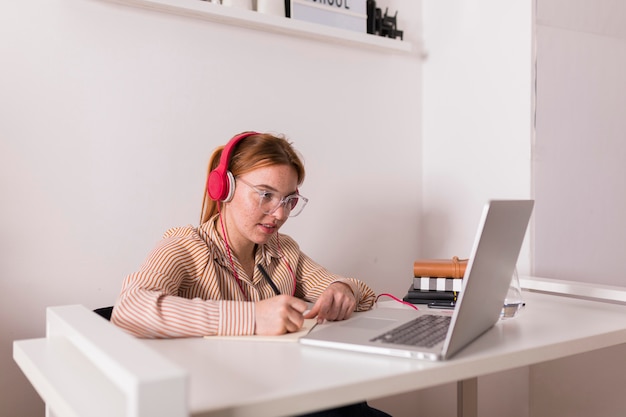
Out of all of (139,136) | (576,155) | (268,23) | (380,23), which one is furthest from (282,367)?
(380,23)

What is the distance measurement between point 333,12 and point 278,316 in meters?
1.42

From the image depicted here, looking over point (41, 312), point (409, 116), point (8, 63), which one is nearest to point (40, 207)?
point (41, 312)

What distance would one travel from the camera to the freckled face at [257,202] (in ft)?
4.66

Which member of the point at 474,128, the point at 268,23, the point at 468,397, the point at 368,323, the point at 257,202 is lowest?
the point at 468,397

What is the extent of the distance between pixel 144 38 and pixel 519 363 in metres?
1.41

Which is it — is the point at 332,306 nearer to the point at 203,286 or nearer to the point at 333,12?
the point at 203,286

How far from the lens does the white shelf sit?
71.9 inches

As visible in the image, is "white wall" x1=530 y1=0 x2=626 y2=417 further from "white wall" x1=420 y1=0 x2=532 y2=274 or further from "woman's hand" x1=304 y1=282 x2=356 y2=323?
"woman's hand" x1=304 y1=282 x2=356 y2=323

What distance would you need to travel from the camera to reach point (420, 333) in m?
1.06

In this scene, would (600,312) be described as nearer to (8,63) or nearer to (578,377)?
(578,377)

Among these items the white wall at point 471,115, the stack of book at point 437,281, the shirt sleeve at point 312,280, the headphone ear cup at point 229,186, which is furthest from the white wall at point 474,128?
the headphone ear cup at point 229,186

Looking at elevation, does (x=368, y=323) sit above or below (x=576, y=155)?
below

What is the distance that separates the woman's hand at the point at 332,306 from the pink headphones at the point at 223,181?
13.6 inches

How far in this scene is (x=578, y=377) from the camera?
194 cm
